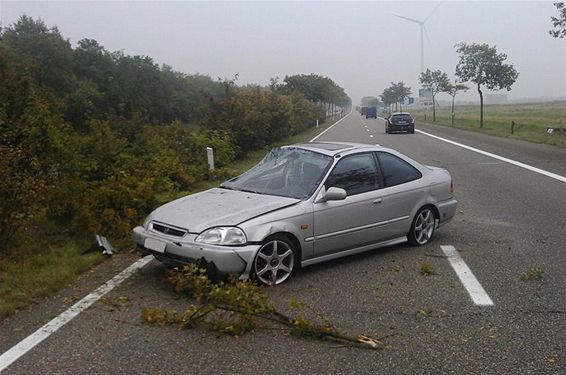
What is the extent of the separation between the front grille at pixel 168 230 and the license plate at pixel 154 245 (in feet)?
0.42

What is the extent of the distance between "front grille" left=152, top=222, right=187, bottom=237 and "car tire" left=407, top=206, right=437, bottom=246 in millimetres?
3030

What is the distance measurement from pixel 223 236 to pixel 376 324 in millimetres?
1654

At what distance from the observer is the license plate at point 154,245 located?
5531mm

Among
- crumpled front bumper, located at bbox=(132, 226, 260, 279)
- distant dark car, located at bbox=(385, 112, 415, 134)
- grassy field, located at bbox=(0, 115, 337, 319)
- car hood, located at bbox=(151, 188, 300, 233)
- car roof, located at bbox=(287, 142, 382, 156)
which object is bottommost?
distant dark car, located at bbox=(385, 112, 415, 134)

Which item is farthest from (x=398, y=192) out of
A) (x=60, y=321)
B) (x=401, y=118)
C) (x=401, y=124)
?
(x=401, y=118)

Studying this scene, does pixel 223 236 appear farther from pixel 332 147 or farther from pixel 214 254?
pixel 332 147

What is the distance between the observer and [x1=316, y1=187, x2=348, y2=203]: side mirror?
5980mm

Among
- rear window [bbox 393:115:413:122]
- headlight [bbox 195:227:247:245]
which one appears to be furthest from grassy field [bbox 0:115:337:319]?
rear window [bbox 393:115:413:122]

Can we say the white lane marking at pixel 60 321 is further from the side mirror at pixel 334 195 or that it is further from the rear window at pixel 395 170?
the rear window at pixel 395 170

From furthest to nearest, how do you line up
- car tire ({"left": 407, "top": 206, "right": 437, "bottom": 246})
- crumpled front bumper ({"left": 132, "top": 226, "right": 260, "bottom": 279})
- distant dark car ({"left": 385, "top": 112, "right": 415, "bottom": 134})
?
distant dark car ({"left": 385, "top": 112, "right": 415, "bottom": 134})
car tire ({"left": 407, "top": 206, "right": 437, "bottom": 246})
crumpled front bumper ({"left": 132, "top": 226, "right": 260, "bottom": 279})

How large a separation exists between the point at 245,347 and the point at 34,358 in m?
1.48

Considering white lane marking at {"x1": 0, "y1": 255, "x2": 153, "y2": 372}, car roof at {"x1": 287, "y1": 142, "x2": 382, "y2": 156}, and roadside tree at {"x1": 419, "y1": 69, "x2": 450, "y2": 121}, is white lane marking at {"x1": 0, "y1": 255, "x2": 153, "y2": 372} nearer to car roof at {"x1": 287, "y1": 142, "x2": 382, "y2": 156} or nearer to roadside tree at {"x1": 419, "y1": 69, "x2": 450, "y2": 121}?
car roof at {"x1": 287, "y1": 142, "x2": 382, "y2": 156}

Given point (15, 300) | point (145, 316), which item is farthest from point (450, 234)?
point (15, 300)

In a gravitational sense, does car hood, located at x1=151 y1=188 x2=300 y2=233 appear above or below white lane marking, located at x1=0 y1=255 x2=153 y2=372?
above
